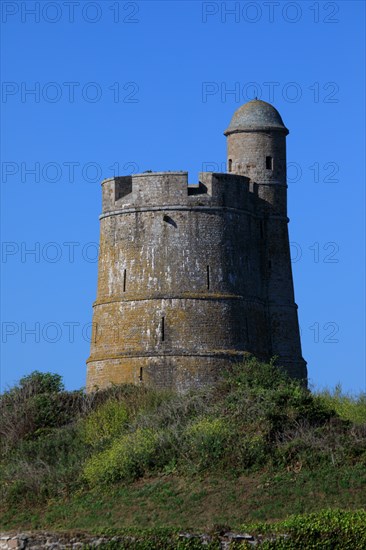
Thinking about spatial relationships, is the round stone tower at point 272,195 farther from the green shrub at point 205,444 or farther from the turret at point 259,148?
the green shrub at point 205,444

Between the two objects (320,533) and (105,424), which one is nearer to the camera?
(320,533)

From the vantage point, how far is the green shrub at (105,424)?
4297 cm

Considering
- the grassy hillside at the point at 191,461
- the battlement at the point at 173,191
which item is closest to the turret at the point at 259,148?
the battlement at the point at 173,191

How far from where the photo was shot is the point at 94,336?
170ft

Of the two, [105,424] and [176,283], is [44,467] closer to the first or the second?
[105,424]

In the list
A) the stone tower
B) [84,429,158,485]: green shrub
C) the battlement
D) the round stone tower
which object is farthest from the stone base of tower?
[84,429,158,485]: green shrub

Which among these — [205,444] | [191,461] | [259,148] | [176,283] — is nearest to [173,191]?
[176,283]

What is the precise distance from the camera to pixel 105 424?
144ft

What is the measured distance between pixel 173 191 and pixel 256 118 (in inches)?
200

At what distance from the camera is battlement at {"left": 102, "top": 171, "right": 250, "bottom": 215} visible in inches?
1975

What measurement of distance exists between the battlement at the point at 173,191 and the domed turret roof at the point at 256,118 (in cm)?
248

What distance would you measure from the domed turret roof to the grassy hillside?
1090 centimetres

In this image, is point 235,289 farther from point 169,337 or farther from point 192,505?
point 192,505

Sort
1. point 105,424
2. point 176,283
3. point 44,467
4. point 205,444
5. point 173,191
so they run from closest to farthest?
point 205,444 → point 44,467 → point 105,424 → point 176,283 → point 173,191
